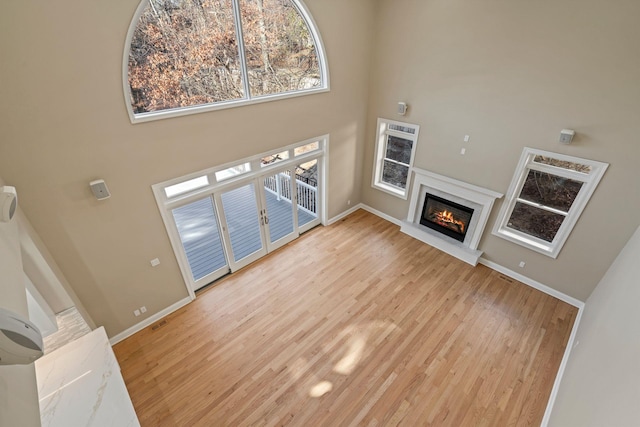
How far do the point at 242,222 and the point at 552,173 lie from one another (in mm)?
5380

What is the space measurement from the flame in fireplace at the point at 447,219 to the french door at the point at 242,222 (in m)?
2.59

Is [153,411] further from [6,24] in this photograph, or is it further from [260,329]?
[6,24]

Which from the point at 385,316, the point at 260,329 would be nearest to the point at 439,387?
the point at 385,316

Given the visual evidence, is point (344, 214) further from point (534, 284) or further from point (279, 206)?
point (534, 284)

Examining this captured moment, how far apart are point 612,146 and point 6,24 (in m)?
6.46

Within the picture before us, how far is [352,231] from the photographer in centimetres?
623

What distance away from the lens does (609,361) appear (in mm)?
2217

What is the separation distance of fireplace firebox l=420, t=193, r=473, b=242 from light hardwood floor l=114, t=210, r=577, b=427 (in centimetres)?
60

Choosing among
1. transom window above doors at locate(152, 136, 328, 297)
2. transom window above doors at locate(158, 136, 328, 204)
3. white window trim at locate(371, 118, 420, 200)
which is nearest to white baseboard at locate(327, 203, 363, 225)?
transom window above doors at locate(152, 136, 328, 297)

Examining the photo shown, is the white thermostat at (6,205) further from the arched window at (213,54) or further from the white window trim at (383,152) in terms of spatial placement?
the white window trim at (383,152)

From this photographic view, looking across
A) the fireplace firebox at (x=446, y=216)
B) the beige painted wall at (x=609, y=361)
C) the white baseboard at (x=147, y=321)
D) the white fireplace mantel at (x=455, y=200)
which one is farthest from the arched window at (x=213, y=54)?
the beige painted wall at (x=609, y=361)

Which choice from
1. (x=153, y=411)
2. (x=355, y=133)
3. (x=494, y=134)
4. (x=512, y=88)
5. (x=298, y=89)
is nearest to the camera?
(x=153, y=411)

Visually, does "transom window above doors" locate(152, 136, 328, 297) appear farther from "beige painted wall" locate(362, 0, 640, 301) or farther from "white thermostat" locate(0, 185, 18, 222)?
"beige painted wall" locate(362, 0, 640, 301)

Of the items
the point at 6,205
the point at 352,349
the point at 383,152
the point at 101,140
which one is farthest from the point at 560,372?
the point at 101,140
